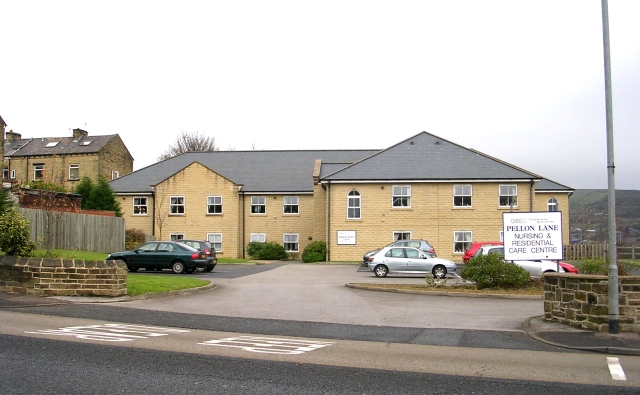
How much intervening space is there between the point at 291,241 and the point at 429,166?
12.1 m

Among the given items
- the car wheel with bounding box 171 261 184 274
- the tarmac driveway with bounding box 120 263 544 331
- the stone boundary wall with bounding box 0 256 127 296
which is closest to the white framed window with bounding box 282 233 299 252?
the car wheel with bounding box 171 261 184 274

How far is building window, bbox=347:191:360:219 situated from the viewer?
40.7 metres

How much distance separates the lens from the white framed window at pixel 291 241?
1823 inches

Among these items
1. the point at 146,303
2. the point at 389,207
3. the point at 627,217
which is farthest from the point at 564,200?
the point at 146,303

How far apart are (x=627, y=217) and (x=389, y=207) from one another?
49.0ft

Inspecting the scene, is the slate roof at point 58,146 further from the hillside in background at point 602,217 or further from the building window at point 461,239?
the hillside in background at point 602,217

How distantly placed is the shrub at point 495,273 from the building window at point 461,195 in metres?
20.5

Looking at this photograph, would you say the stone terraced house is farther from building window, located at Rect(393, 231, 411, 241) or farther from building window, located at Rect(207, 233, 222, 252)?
building window, located at Rect(393, 231, 411, 241)

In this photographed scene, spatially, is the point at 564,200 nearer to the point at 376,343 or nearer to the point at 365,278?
the point at 365,278

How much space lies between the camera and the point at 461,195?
4072 cm

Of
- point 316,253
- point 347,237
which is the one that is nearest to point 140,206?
point 316,253

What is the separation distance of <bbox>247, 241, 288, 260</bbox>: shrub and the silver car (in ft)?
58.3

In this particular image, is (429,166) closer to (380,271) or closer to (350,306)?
(380,271)

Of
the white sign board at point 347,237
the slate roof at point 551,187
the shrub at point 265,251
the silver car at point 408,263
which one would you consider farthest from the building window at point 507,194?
the shrub at point 265,251
